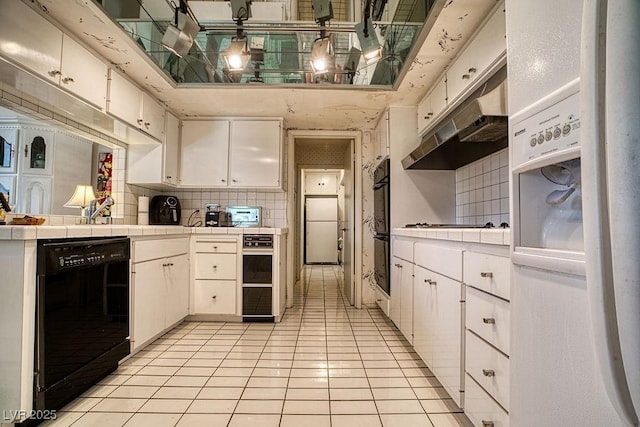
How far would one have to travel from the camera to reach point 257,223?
11.7 ft

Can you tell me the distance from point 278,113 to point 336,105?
64cm

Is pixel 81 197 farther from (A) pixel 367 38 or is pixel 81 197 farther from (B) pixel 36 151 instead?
(A) pixel 367 38

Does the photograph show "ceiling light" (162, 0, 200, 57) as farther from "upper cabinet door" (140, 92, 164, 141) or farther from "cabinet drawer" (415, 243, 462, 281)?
"cabinet drawer" (415, 243, 462, 281)

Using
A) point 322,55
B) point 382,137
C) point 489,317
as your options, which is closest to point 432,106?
point 382,137

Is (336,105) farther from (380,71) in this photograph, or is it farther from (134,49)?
(134,49)

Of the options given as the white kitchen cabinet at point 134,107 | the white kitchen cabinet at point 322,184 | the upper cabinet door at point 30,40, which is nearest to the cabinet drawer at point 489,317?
the upper cabinet door at point 30,40

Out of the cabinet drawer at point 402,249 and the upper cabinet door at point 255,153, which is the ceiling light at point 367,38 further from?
the upper cabinet door at point 255,153

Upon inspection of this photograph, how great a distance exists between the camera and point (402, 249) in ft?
8.12

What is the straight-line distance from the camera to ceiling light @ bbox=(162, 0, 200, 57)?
1936 mm

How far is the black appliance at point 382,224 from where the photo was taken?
9.69ft

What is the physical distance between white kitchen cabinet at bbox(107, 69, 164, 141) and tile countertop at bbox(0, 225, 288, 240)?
85cm

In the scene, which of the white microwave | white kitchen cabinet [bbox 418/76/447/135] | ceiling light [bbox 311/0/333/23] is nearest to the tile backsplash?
white kitchen cabinet [bbox 418/76/447/135]

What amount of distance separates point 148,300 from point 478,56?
8.59ft

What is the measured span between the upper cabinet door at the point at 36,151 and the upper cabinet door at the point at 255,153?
1.47 meters
